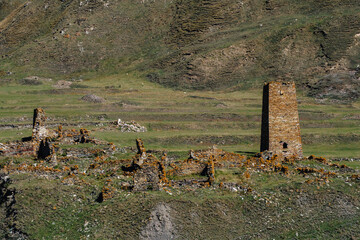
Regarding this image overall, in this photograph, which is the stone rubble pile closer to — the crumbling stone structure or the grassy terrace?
the grassy terrace

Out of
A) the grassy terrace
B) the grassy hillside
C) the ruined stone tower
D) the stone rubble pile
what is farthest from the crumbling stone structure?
the grassy hillside

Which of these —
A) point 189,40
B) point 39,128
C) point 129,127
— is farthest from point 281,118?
point 189,40

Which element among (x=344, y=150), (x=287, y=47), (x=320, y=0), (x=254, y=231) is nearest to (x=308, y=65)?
(x=287, y=47)

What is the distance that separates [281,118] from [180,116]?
93.5 ft

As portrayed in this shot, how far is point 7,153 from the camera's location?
2972 centimetres

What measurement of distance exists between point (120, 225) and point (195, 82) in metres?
73.5

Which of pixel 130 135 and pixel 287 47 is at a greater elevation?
pixel 287 47

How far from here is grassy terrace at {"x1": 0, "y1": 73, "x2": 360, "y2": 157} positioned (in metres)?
44.4

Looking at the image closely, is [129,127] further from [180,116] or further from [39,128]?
[39,128]

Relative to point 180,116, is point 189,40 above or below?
above

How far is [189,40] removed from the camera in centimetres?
11269

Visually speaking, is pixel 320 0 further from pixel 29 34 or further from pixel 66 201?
pixel 66 201

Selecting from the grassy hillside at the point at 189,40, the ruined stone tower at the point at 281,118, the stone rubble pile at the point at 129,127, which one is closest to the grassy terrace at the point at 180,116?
the stone rubble pile at the point at 129,127

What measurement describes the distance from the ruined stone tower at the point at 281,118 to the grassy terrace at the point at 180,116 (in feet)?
30.9
